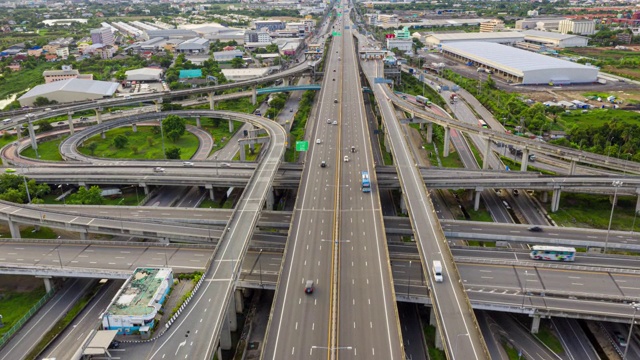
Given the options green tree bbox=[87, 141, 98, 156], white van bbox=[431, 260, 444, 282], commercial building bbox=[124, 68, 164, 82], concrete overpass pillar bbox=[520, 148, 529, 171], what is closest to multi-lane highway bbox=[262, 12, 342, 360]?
white van bbox=[431, 260, 444, 282]

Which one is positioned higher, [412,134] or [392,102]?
[392,102]

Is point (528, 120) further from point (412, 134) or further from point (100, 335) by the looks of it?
point (100, 335)

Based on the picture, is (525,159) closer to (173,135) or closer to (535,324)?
(535,324)

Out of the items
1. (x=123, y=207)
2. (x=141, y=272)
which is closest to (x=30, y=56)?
(x=123, y=207)

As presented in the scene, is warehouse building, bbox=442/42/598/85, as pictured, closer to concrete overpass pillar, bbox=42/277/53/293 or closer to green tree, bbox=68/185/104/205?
green tree, bbox=68/185/104/205

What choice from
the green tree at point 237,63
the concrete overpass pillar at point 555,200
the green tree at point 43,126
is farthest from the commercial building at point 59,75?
the concrete overpass pillar at point 555,200

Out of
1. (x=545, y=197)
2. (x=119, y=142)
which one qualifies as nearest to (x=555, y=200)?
(x=545, y=197)
